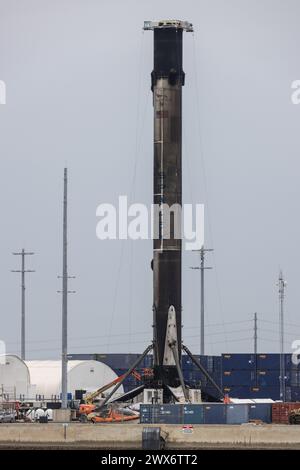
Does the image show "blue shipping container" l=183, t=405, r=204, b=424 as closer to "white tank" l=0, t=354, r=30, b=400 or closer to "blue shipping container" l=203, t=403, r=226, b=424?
"blue shipping container" l=203, t=403, r=226, b=424

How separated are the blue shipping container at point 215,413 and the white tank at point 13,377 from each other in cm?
4116

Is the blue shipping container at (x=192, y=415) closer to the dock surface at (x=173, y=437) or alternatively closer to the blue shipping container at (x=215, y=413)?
the blue shipping container at (x=215, y=413)

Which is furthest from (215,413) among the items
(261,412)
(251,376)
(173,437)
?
(251,376)

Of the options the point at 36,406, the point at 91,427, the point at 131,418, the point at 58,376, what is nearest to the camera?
the point at 91,427

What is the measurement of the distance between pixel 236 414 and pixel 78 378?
44348mm

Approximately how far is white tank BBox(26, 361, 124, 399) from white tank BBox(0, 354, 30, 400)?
437 centimetres

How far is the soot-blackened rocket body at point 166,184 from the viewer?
4510 inches

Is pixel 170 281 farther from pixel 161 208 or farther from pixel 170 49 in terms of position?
pixel 170 49

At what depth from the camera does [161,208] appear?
115 meters

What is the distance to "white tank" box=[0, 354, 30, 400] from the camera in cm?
14700

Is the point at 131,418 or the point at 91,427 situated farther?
the point at 131,418

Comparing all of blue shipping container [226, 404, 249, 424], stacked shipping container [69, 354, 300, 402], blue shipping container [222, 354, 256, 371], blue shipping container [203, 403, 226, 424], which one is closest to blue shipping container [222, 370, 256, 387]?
stacked shipping container [69, 354, 300, 402]
